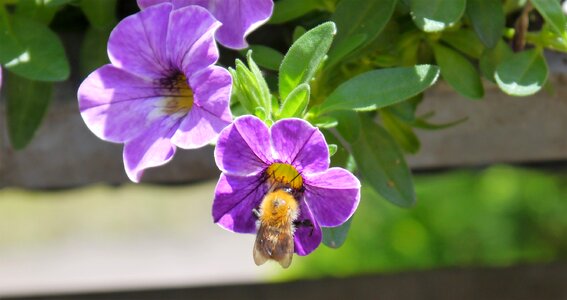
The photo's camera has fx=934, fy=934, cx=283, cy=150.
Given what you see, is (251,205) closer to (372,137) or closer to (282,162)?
(282,162)

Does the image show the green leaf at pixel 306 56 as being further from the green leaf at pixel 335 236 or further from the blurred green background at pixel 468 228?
the blurred green background at pixel 468 228

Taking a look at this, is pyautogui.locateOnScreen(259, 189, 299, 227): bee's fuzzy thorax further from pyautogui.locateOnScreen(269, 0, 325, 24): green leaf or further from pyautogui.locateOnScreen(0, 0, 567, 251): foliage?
pyautogui.locateOnScreen(269, 0, 325, 24): green leaf

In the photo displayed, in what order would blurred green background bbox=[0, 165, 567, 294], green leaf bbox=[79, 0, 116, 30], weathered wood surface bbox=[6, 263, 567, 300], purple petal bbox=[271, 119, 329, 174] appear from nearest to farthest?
purple petal bbox=[271, 119, 329, 174]
green leaf bbox=[79, 0, 116, 30]
weathered wood surface bbox=[6, 263, 567, 300]
blurred green background bbox=[0, 165, 567, 294]

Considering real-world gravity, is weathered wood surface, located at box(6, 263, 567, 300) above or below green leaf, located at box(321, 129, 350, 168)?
below

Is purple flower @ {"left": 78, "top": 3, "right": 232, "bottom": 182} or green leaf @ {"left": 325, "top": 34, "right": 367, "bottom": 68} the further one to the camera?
green leaf @ {"left": 325, "top": 34, "right": 367, "bottom": 68}

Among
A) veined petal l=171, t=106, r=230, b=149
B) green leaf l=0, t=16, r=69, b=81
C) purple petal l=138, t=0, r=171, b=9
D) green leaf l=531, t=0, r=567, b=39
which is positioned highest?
purple petal l=138, t=0, r=171, b=9

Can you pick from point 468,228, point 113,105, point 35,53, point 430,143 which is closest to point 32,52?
point 35,53

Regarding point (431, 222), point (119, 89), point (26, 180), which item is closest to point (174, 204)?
point (431, 222)

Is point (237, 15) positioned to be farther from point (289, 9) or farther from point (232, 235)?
point (232, 235)

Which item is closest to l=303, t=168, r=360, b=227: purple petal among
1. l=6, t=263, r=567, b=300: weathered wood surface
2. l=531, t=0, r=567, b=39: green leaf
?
l=531, t=0, r=567, b=39: green leaf
